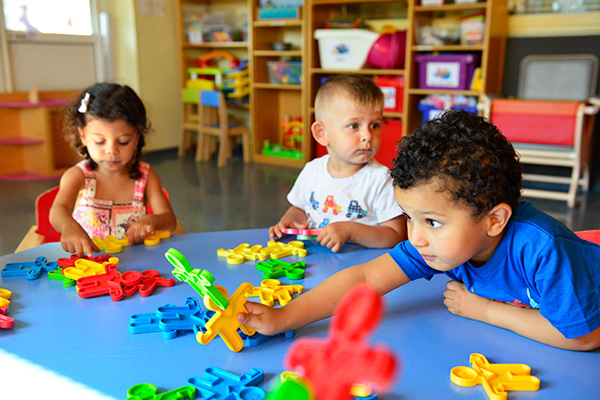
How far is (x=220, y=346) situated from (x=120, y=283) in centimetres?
30

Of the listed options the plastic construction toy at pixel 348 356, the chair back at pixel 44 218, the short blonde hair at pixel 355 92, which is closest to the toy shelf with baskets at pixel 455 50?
the short blonde hair at pixel 355 92

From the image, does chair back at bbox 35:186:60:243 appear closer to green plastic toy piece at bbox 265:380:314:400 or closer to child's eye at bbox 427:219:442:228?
child's eye at bbox 427:219:442:228

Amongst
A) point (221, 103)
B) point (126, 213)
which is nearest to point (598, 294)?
point (126, 213)

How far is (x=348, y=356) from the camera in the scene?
0.30m

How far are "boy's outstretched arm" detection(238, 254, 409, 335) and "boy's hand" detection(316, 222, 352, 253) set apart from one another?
0.26 metres

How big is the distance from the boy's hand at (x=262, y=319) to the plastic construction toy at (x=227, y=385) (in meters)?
0.09

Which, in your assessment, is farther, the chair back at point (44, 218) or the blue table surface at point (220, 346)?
the chair back at point (44, 218)

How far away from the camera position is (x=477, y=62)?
4215mm

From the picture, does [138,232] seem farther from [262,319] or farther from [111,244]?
[262,319]

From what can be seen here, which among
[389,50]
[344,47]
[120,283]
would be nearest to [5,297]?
[120,283]

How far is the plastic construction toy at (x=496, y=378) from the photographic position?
65cm

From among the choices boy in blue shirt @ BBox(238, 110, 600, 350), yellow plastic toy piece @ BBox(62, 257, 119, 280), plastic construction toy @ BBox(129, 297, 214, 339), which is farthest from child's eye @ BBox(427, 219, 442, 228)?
yellow plastic toy piece @ BBox(62, 257, 119, 280)

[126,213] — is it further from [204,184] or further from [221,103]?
[221,103]

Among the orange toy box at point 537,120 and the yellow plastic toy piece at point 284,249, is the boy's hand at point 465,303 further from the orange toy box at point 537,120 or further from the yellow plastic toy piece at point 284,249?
the orange toy box at point 537,120
